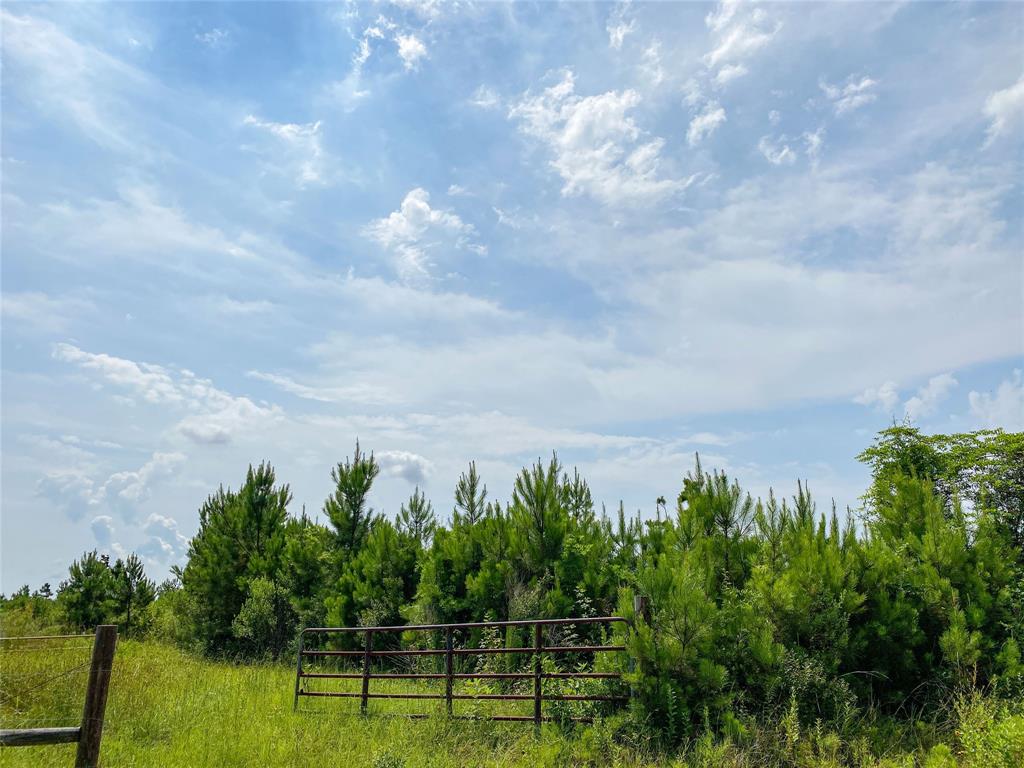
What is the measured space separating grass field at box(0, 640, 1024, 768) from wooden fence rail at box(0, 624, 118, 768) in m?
0.73

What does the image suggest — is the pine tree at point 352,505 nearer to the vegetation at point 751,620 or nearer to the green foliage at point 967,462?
the vegetation at point 751,620

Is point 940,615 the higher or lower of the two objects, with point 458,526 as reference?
lower

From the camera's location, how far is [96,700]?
25.0 feet

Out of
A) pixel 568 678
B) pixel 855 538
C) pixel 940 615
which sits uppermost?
pixel 855 538

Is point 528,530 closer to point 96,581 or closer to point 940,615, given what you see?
point 940,615

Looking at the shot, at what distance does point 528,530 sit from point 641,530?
2478 mm

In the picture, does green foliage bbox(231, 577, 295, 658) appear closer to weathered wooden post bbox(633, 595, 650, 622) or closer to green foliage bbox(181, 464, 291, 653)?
green foliage bbox(181, 464, 291, 653)

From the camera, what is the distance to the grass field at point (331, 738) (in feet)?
27.7

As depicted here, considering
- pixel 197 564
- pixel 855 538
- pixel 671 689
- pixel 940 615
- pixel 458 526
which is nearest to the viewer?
pixel 671 689

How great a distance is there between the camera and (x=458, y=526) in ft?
61.2

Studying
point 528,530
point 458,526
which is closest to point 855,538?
point 528,530

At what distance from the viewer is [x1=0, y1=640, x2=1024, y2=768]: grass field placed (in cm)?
843

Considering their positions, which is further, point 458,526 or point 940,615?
point 458,526

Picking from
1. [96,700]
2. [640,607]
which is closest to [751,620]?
[640,607]
